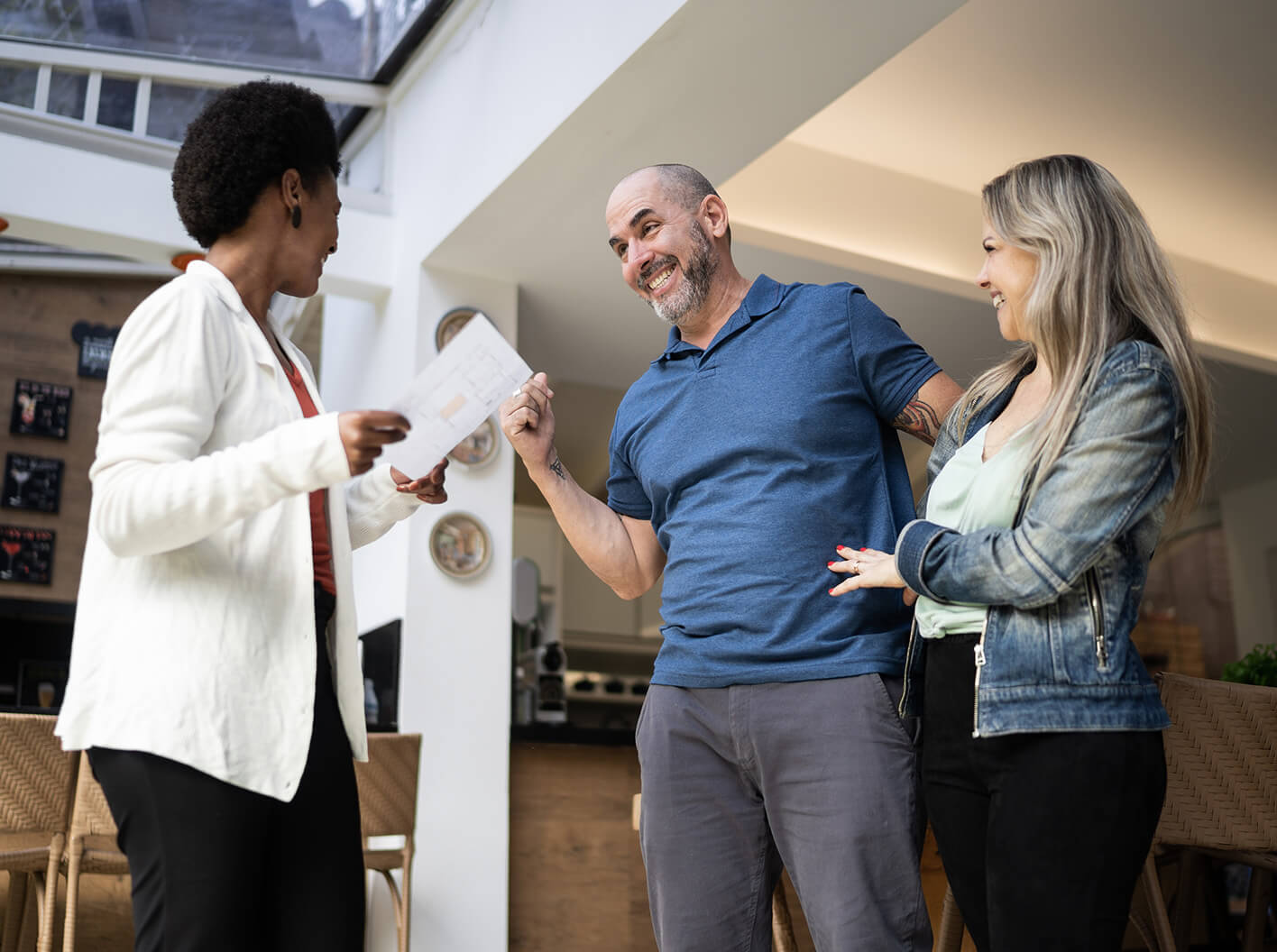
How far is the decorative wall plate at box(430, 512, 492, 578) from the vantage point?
13.4ft

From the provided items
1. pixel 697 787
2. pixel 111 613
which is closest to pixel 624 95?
pixel 697 787

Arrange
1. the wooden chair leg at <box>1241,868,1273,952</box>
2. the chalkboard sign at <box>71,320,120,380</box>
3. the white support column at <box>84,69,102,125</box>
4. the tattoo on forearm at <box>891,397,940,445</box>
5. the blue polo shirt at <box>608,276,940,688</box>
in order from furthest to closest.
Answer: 1. the chalkboard sign at <box>71,320,120,380</box>
2. the white support column at <box>84,69,102,125</box>
3. the wooden chair leg at <box>1241,868,1273,952</box>
4. the tattoo on forearm at <box>891,397,940,445</box>
5. the blue polo shirt at <box>608,276,940,688</box>

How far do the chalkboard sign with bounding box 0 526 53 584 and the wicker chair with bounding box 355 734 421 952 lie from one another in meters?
3.13

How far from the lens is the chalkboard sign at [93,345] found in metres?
6.00

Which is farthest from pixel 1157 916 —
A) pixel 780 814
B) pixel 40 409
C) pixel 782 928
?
pixel 40 409

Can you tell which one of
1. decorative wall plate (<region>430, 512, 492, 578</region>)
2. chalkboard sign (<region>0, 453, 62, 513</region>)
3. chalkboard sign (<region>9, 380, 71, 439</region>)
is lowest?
decorative wall plate (<region>430, 512, 492, 578</region>)

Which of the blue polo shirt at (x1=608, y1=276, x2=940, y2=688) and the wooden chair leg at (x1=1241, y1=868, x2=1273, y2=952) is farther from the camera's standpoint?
the wooden chair leg at (x1=1241, y1=868, x2=1273, y2=952)

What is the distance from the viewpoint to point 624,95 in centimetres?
323

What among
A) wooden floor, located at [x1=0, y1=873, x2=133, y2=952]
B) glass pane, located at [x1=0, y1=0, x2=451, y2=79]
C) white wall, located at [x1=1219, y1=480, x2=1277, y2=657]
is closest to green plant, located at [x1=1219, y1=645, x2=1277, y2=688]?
wooden floor, located at [x1=0, y1=873, x2=133, y2=952]

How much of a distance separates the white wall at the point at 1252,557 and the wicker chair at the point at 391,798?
5.16 metres

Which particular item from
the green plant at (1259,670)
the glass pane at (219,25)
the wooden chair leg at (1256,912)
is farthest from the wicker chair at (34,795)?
the green plant at (1259,670)

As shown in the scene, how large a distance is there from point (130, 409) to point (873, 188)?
3.85 m

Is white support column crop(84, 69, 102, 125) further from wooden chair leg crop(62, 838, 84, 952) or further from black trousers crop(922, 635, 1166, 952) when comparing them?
black trousers crop(922, 635, 1166, 952)

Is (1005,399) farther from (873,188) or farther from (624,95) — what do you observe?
(873,188)
